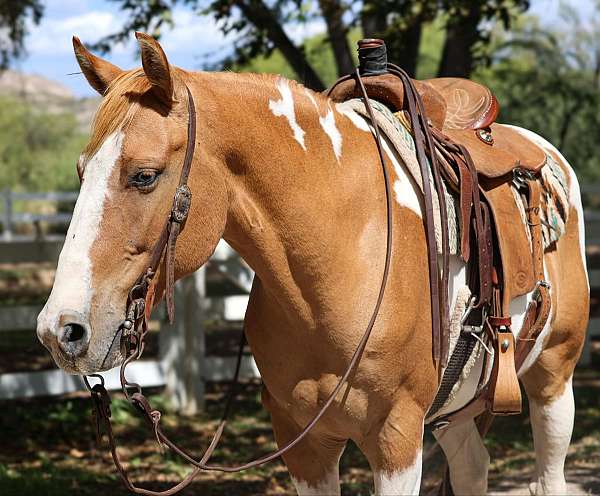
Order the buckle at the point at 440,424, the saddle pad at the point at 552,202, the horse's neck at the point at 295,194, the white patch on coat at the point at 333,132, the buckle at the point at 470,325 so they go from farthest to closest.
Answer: the saddle pad at the point at 552,202 → the buckle at the point at 440,424 → the buckle at the point at 470,325 → the white patch on coat at the point at 333,132 → the horse's neck at the point at 295,194

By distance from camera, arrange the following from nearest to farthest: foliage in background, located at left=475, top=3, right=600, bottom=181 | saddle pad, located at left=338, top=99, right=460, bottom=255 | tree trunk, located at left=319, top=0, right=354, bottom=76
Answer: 1. saddle pad, located at left=338, top=99, right=460, bottom=255
2. tree trunk, located at left=319, top=0, right=354, bottom=76
3. foliage in background, located at left=475, top=3, right=600, bottom=181

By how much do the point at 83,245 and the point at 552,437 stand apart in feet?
7.49

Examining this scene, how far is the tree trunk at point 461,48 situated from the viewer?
224 inches

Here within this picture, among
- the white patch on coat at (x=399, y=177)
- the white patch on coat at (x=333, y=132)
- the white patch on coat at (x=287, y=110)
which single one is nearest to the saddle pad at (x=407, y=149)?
the white patch on coat at (x=399, y=177)

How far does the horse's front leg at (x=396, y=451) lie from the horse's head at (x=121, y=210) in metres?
0.82

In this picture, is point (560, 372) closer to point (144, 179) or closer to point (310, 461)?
point (310, 461)

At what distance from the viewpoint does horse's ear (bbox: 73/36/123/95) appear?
228 centimetres

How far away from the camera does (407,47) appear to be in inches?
244

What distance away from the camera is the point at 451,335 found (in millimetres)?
2662

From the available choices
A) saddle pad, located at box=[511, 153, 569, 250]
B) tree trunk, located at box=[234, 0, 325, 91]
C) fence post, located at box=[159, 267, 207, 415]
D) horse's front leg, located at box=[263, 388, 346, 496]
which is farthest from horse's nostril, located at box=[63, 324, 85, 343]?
fence post, located at box=[159, 267, 207, 415]

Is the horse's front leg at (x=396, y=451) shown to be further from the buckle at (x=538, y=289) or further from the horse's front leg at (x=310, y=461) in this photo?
the buckle at (x=538, y=289)

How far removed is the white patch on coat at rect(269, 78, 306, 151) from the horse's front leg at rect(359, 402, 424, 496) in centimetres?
89

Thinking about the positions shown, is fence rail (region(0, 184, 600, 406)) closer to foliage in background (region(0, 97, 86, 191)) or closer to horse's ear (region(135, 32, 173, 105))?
horse's ear (region(135, 32, 173, 105))

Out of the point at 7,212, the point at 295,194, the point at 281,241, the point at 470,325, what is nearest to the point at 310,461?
the point at 470,325
